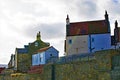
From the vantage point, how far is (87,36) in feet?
205

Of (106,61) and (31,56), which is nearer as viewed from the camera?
(106,61)

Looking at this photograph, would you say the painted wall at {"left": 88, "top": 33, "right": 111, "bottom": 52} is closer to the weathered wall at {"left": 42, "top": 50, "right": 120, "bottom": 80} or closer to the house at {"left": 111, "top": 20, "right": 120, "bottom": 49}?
the house at {"left": 111, "top": 20, "right": 120, "bottom": 49}

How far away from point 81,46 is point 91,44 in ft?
8.07

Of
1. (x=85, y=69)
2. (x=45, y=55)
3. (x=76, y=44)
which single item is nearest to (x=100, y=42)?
(x=76, y=44)

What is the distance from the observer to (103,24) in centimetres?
6300

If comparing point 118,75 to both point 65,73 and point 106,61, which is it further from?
point 65,73

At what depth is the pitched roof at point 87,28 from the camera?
62031 millimetres

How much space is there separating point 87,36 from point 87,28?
1.94 meters

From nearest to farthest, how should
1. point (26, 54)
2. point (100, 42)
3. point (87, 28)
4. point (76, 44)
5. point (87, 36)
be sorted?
point (100, 42) < point (87, 36) < point (76, 44) < point (87, 28) < point (26, 54)

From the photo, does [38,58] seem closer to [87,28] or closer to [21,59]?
[21,59]

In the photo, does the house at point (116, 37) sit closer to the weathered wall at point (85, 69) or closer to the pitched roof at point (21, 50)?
the weathered wall at point (85, 69)

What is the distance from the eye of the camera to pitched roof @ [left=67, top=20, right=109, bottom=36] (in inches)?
2442

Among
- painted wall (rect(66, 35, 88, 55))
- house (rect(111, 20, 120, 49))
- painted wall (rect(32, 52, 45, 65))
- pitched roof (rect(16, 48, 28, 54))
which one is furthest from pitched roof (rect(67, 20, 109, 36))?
pitched roof (rect(16, 48, 28, 54))

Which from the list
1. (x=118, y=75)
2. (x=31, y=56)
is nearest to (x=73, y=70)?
(x=118, y=75)
